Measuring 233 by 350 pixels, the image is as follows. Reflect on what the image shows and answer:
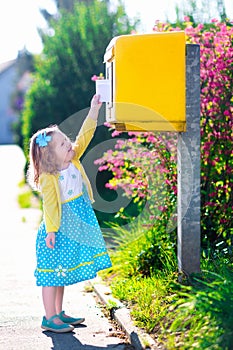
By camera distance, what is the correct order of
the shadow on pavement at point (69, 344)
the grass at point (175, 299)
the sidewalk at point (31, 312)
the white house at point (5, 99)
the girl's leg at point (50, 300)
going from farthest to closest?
the white house at point (5, 99) < the girl's leg at point (50, 300) < the sidewalk at point (31, 312) < the shadow on pavement at point (69, 344) < the grass at point (175, 299)

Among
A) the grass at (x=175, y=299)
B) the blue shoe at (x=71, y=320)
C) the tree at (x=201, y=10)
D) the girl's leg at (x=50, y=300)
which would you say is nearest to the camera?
the grass at (x=175, y=299)

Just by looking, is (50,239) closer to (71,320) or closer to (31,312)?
(71,320)

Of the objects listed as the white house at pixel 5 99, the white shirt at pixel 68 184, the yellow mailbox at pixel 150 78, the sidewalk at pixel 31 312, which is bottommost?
the white house at pixel 5 99

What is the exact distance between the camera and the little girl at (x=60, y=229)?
482 centimetres

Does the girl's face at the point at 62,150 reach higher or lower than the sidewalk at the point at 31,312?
higher

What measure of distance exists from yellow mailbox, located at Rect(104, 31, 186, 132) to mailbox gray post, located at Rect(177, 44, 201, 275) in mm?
175

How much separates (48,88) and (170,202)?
8.57 meters

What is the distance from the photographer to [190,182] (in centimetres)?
512

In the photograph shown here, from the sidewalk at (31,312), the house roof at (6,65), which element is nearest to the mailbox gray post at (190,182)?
the sidewalk at (31,312)

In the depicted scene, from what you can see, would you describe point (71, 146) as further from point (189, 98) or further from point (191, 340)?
point (191, 340)

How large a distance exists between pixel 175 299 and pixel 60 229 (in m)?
0.91

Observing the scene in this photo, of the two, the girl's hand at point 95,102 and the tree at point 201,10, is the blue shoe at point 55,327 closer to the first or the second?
the girl's hand at point 95,102

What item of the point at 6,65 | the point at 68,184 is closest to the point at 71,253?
the point at 68,184

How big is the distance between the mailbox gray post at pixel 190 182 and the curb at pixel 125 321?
54 cm
